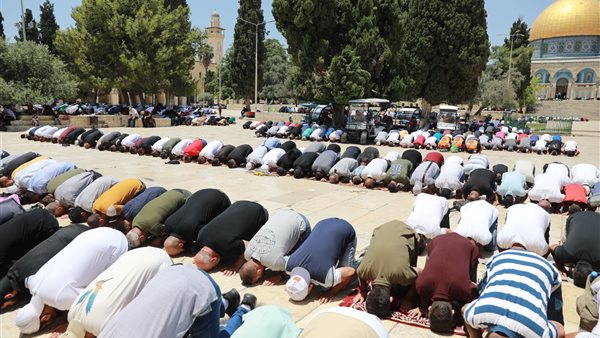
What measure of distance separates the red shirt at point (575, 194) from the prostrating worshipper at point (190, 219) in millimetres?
6729

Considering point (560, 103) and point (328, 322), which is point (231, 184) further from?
point (560, 103)

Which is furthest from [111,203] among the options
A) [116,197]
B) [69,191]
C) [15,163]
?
[15,163]

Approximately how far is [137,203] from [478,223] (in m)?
5.08

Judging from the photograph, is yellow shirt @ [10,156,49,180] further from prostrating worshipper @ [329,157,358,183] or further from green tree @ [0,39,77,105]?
green tree @ [0,39,77,105]

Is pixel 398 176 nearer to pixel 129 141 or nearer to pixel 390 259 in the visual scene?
pixel 390 259

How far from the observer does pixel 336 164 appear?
11945mm

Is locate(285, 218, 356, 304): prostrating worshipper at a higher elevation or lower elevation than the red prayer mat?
higher

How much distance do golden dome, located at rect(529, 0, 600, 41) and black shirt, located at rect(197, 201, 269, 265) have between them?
78.4 m

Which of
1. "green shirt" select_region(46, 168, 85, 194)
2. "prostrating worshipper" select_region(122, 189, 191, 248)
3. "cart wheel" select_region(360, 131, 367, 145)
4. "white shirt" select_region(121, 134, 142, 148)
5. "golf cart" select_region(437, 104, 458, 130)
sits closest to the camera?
"prostrating worshipper" select_region(122, 189, 191, 248)

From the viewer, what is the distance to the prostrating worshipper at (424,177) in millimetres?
10578

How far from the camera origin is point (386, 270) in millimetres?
4801

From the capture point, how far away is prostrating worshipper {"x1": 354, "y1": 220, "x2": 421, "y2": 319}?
4.77 metres

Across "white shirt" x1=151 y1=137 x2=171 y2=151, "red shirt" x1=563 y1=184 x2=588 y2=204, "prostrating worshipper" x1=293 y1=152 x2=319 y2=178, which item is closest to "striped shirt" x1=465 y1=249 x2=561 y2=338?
"red shirt" x1=563 y1=184 x2=588 y2=204

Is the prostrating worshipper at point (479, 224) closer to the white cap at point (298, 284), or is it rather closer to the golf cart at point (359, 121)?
the white cap at point (298, 284)
